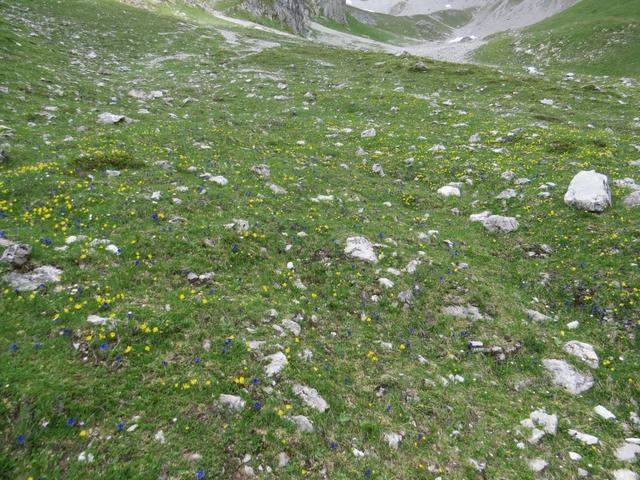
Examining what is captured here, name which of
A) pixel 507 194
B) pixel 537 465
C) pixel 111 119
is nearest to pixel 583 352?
pixel 537 465

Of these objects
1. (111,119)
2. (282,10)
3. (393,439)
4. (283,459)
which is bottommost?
(393,439)

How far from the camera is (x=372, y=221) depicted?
44.9ft

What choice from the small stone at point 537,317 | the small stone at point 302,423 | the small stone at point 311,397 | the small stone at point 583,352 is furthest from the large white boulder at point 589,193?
the small stone at point 302,423

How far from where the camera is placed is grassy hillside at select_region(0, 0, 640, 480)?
6.13m

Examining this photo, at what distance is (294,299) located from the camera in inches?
380

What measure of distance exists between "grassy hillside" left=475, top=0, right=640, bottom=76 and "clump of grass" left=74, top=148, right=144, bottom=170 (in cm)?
6393

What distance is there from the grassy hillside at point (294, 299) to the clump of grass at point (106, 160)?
0.10 m

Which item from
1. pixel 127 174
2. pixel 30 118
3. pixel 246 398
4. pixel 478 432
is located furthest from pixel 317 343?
pixel 30 118

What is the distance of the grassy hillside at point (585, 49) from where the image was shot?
53.6 metres

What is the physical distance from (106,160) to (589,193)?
61.7 feet

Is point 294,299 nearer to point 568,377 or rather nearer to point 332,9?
point 568,377

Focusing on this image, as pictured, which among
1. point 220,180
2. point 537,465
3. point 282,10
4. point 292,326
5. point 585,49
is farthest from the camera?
point 282,10

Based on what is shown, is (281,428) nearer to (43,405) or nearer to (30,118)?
(43,405)

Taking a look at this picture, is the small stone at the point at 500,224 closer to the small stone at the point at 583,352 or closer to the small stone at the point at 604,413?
the small stone at the point at 583,352
